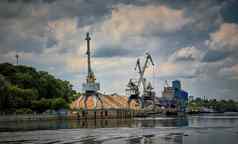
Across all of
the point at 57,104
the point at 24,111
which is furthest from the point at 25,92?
the point at 57,104

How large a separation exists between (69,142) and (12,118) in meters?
91.7

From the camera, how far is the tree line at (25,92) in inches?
6457

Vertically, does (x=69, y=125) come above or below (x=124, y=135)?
above

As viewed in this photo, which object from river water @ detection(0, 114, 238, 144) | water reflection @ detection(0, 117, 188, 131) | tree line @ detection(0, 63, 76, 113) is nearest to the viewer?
river water @ detection(0, 114, 238, 144)

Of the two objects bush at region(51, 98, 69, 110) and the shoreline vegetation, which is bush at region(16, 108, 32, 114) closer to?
the shoreline vegetation

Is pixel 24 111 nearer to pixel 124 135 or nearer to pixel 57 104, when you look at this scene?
pixel 57 104

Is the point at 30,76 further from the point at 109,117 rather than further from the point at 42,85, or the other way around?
the point at 109,117

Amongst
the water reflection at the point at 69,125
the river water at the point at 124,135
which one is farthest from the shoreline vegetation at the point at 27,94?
the river water at the point at 124,135

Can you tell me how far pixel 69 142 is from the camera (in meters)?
63.3

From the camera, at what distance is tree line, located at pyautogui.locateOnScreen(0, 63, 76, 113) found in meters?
164

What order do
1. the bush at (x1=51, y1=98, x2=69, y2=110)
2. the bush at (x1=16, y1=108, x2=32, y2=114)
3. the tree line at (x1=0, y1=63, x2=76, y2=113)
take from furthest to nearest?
1. the bush at (x1=51, y1=98, x2=69, y2=110)
2. the tree line at (x1=0, y1=63, x2=76, y2=113)
3. the bush at (x1=16, y1=108, x2=32, y2=114)

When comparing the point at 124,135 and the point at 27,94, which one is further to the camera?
the point at 27,94

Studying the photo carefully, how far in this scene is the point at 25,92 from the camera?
168750 mm

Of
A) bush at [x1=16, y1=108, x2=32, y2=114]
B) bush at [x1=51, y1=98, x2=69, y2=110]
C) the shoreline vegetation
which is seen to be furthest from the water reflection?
bush at [x1=51, y1=98, x2=69, y2=110]
